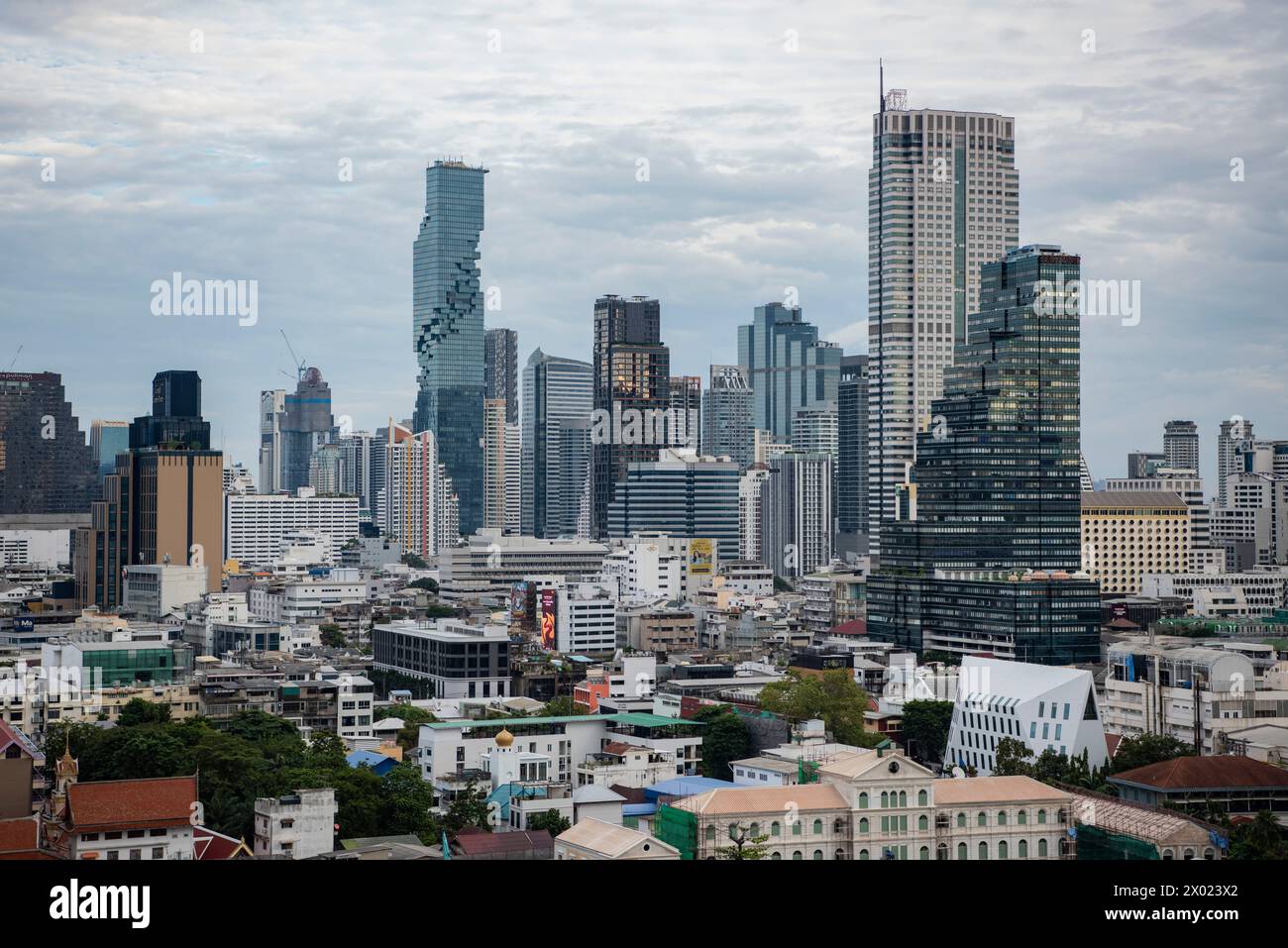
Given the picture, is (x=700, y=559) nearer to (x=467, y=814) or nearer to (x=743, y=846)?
(x=467, y=814)

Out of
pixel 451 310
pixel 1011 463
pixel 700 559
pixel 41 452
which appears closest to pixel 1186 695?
pixel 1011 463

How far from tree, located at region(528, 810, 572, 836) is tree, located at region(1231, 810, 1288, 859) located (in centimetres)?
569

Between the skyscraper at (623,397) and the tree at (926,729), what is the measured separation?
130ft

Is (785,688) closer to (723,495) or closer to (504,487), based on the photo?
(723,495)

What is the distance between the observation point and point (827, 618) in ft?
140

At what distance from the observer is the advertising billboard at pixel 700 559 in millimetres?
51781

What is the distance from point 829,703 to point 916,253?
29627mm

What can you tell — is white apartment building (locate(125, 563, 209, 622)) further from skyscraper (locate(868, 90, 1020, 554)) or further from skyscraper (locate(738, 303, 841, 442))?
skyscraper (locate(738, 303, 841, 442))

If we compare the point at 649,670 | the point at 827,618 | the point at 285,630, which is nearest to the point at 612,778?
the point at 649,670

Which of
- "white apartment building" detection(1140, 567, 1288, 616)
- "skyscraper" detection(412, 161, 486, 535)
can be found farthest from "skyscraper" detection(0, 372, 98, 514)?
"white apartment building" detection(1140, 567, 1288, 616)

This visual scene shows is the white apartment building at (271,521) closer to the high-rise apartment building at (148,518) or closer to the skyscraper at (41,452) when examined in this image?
the skyscraper at (41,452)

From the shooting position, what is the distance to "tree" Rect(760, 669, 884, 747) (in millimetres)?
20719
